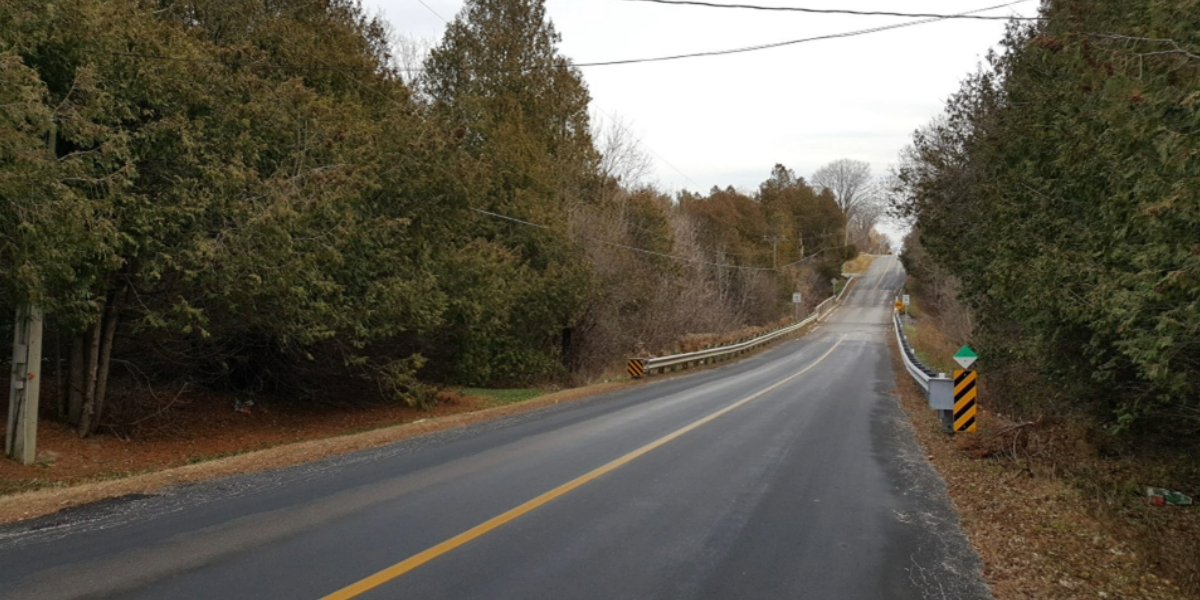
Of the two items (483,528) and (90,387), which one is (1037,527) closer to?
(483,528)

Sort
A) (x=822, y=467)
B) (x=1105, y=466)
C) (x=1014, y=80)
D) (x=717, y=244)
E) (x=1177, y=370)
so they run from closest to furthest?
(x=1177, y=370) → (x=822, y=467) → (x=1105, y=466) → (x=1014, y=80) → (x=717, y=244)

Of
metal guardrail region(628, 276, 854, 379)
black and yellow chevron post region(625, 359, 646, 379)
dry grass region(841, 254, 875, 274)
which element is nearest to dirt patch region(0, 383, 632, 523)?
black and yellow chevron post region(625, 359, 646, 379)

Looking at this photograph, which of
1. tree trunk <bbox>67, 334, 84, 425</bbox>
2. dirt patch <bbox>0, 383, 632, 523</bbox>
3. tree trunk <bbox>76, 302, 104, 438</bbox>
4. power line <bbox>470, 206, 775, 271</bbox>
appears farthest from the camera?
power line <bbox>470, 206, 775, 271</bbox>

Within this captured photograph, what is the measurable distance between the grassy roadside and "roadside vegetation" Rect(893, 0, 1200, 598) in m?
0.03

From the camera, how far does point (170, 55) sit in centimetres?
1237

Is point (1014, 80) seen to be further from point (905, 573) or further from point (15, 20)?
point (15, 20)

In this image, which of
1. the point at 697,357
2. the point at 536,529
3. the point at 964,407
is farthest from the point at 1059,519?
the point at 697,357

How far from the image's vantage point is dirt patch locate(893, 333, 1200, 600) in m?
5.62

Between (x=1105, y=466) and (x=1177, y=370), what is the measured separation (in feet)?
11.3

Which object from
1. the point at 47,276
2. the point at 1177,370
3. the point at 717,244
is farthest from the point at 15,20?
the point at 717,244

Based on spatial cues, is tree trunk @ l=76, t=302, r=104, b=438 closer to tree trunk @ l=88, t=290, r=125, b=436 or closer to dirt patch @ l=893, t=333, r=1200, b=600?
tree trunk @ l=88, t=290, r=125, b=436

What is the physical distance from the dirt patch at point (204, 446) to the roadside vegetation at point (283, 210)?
538 millimetres

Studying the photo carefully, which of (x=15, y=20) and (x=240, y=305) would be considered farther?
(x=240, y=305)

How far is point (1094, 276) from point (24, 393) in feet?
Result: 48.5
